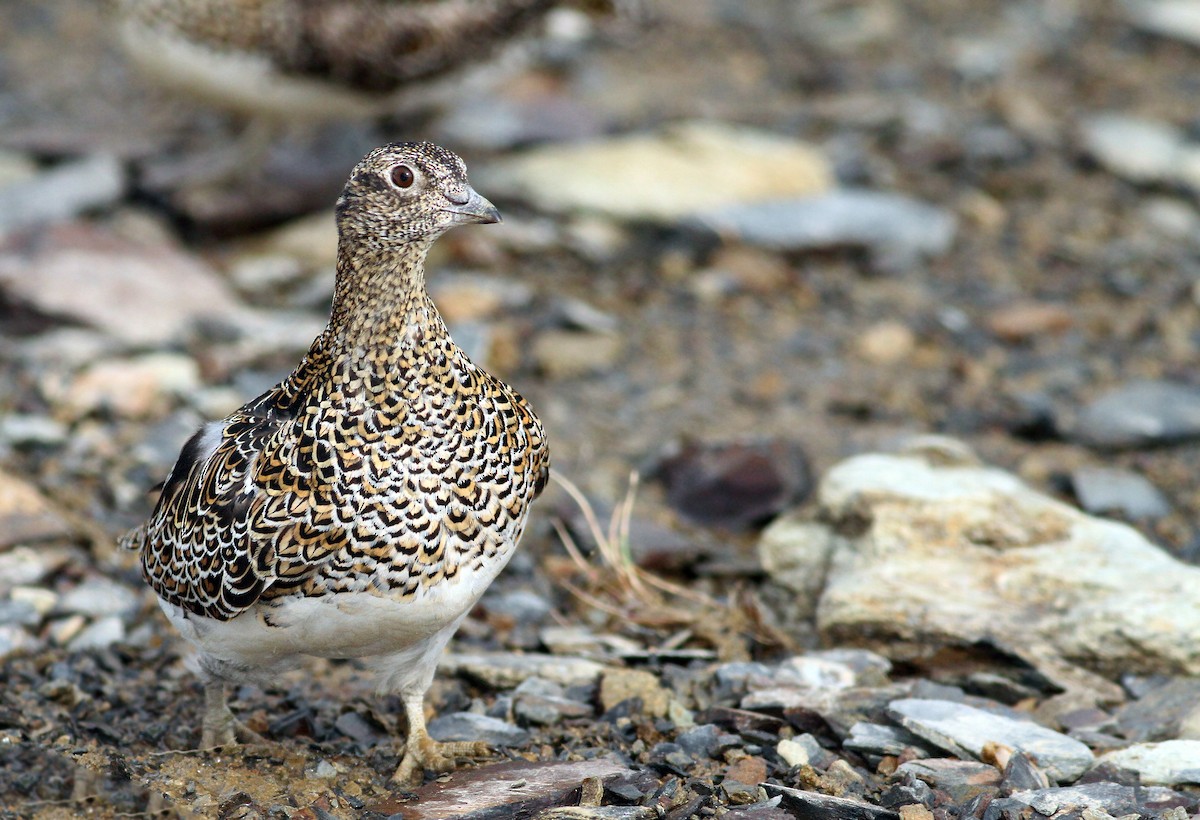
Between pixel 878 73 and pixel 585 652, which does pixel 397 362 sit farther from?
pixel 878 73

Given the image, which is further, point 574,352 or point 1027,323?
point 1027,323

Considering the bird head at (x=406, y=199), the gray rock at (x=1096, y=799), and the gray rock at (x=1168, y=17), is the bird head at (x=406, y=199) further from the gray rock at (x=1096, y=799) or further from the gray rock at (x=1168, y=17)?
the gray rock at (x=1168, y=17)

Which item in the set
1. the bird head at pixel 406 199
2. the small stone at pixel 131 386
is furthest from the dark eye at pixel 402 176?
the small stone at pixel 131 386

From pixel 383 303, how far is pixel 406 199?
0.31 m

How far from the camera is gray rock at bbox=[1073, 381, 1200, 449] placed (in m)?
7.17

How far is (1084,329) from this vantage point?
8.41m

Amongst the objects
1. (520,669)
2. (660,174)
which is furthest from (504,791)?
(660,174)

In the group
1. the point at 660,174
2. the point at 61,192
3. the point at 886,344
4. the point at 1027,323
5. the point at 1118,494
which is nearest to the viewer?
the point at 1118,494

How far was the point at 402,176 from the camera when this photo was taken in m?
4.20

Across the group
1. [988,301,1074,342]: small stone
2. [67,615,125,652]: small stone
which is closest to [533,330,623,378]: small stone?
[988,301,1074,342]: small stone

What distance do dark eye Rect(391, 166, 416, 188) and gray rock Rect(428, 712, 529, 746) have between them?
1808 mm

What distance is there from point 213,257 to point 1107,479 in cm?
526

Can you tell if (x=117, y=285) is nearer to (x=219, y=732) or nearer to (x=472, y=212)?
(x=219, y=732)

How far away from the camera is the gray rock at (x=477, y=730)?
4.85 metres
